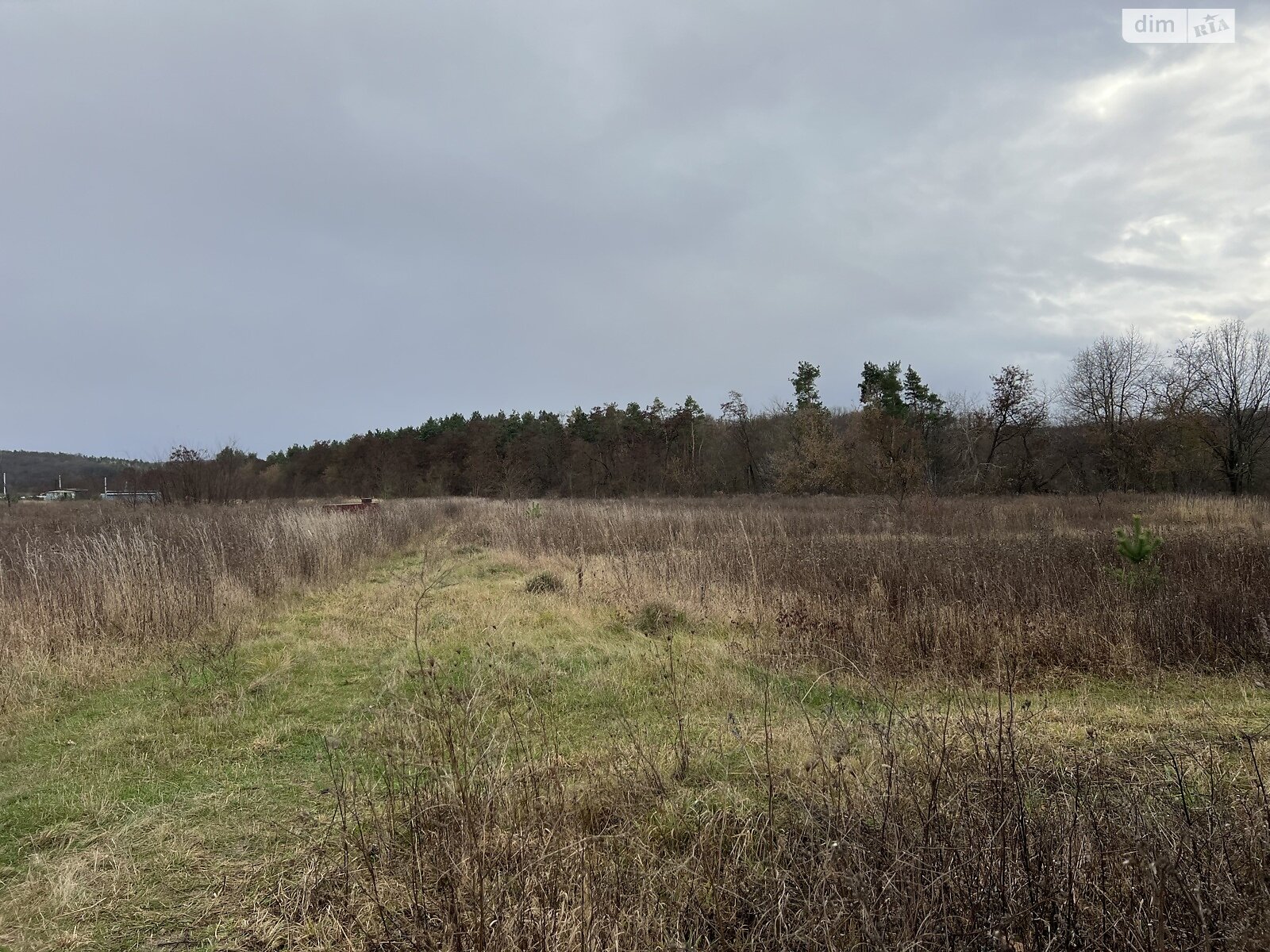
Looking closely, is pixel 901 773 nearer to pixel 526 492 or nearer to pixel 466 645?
pixel 466 645

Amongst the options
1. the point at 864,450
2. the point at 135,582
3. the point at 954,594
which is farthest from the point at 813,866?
the point at 864,450

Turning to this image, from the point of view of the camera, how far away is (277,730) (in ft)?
14.7

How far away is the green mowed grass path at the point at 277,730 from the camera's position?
2576 mm

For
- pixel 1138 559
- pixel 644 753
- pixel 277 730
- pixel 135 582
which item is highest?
pixel 135 582

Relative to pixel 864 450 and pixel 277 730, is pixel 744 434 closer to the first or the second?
pixel 864 450

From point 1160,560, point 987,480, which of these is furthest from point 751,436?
point 1160,560

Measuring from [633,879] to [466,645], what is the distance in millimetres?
4443

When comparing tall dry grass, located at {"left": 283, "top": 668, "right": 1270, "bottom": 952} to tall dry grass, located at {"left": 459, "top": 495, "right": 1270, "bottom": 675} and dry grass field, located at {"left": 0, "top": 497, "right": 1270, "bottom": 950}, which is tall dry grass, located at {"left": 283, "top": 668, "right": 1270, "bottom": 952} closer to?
dry grass field, located at {"left": 0, "top": 497, "right": 1270, "bottom": 950}

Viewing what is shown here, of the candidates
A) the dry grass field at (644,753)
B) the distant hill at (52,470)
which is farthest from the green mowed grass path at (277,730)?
the distant hill at (52,470)

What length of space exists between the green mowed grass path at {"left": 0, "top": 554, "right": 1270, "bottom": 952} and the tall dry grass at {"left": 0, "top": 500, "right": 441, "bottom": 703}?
2.28 ft

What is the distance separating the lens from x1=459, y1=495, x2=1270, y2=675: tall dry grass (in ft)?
19.6

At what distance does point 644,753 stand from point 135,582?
666 centimetres

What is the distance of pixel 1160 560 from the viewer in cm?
839

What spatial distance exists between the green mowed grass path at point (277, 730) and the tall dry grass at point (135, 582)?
2.28ft
